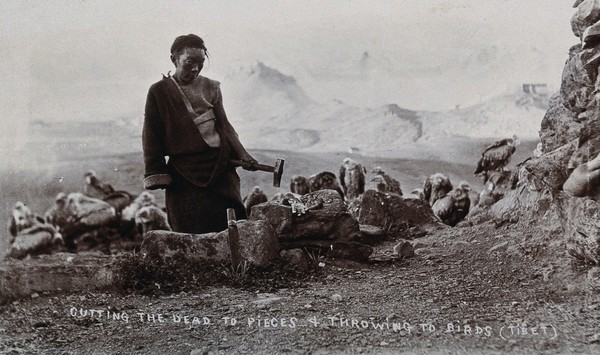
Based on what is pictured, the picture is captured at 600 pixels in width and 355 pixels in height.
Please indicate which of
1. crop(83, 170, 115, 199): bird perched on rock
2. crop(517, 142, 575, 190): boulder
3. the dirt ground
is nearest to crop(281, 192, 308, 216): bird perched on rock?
the dirt ground

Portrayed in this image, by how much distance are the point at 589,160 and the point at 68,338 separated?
3.73 meters

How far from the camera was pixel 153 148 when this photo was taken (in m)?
5.36

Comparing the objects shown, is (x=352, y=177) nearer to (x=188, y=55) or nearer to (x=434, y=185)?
(x=434, y=185)

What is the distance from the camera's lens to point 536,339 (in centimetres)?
458

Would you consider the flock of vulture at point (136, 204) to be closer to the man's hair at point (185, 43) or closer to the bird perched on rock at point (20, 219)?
the bird perched on rock at point (20, 219)

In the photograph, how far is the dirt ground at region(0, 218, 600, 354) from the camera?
4.61 meters

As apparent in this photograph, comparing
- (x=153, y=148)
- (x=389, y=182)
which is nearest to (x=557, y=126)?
(x=389, y=182)

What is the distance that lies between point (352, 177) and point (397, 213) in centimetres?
50

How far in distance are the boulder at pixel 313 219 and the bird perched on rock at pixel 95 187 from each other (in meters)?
1.10

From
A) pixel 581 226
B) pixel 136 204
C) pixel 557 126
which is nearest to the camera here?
pixel 581 226

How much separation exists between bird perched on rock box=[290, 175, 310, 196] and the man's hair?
1243 mm

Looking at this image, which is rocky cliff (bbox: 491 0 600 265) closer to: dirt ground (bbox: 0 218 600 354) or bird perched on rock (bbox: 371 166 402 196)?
dirt ground (bbox: 0 218 600 354)

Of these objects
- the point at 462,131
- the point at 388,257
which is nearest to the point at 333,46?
the point at 462,131

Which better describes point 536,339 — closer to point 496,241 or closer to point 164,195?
point 496,241
